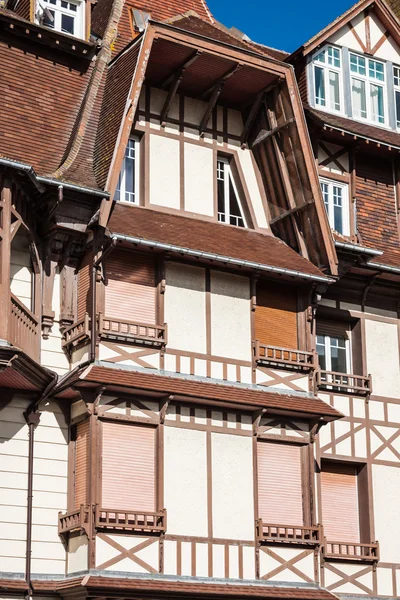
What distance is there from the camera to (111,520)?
2206 centimetres

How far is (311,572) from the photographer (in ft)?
78.3

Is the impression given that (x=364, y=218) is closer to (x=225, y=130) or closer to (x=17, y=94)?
(x=225, y=130)

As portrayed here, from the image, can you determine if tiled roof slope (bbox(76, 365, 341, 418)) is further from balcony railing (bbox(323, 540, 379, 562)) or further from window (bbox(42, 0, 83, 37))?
window (bbox(42, 0, 83, 37))

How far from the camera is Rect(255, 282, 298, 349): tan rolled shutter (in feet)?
83.3

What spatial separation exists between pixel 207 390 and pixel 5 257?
466cm

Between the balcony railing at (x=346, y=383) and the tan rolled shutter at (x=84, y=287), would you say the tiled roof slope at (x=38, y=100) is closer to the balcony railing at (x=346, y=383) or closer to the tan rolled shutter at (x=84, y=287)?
the tan rolled shutter at (x=84, y=287)

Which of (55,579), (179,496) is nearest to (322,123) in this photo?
(179,496)

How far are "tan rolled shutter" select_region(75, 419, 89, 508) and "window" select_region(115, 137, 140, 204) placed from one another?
5041mm

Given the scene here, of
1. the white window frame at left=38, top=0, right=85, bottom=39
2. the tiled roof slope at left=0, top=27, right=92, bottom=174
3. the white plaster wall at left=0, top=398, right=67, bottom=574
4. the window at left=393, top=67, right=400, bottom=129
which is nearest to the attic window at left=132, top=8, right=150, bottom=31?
the white window frame at left=38, top=0, right=85, bottom=39

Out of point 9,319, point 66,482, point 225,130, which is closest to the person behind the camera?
point 9,319

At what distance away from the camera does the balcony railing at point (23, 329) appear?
70.8ft

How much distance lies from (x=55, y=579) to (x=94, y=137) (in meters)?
8.72

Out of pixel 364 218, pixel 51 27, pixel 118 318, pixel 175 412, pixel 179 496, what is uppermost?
pixel 51 27

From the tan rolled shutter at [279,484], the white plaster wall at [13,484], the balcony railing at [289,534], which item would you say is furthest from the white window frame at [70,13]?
the balcony railing at [289,534]
